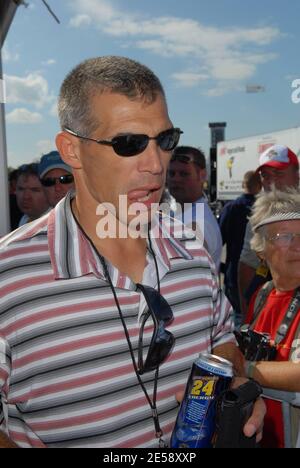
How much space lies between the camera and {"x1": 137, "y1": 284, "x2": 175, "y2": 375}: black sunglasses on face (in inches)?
50.7

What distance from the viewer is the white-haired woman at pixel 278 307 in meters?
1.78

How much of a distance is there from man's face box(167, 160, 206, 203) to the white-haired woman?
1360mm

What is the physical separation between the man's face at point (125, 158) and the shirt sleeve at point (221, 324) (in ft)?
1.52

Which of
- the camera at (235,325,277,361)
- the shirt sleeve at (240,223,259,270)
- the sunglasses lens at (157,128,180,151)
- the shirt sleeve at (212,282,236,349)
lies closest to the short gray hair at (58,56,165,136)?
the sunglasses lens at (157,128,180,151)

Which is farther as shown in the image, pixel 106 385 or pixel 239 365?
pixel 239 365

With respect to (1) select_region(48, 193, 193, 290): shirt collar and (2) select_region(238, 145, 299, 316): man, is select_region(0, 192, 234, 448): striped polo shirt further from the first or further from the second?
(2) select_region(238, 145, 299, 316): man

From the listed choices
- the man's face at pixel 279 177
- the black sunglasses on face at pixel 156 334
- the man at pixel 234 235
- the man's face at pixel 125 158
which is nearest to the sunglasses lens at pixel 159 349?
the black sunglasses on face at pixel 156 334

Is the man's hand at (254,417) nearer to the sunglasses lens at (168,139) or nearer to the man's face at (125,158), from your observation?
the man's face at (125,158)

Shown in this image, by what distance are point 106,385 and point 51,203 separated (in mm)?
2317

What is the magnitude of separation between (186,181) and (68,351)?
112 inches
